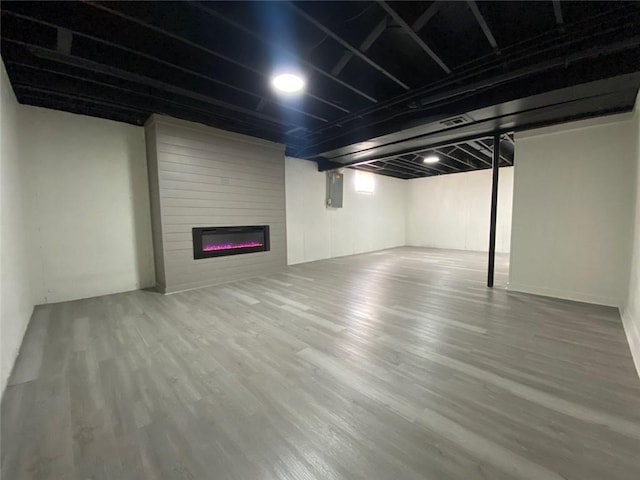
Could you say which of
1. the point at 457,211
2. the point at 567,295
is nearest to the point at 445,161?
the point at 457,211

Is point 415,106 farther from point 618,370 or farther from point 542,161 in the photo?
point 618,370

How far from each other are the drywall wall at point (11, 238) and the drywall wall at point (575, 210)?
19.8ft

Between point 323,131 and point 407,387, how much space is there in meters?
4.30

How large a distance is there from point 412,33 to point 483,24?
55 centimetres

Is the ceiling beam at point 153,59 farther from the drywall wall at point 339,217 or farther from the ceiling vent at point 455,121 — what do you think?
the drywall wall at point 339,217

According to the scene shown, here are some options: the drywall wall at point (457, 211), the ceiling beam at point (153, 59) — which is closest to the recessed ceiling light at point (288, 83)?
the ceiling beam at point (153, 59)

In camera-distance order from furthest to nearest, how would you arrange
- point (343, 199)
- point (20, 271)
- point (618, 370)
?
point (343, 199) < point (20, 271) < point (618, 370)

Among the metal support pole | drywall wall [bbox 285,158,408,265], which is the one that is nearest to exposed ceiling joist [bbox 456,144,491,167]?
the metal support pole

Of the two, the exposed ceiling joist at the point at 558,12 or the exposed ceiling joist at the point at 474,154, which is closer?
the exposed ceiling joist at the point at 558,12

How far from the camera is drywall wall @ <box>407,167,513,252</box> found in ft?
26.8

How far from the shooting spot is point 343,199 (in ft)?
25.8

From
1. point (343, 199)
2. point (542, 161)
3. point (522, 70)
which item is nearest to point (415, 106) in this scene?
point (522, 70)

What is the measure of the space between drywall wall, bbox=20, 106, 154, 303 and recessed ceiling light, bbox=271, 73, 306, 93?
9.33 ft

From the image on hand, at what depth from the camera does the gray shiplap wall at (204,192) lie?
4125 mm
